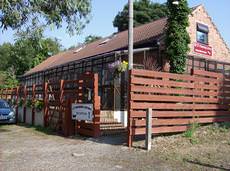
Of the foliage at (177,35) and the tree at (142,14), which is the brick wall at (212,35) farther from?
the tree at (142,14)

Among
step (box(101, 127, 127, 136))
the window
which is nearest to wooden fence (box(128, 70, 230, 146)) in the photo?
step (box(101, 127, 127, 136))

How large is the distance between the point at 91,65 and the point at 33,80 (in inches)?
673

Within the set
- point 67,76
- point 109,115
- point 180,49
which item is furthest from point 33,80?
point 109,115

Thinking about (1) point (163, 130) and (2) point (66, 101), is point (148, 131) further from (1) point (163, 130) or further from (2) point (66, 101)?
(2) point (66, 101)

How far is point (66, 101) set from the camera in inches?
597

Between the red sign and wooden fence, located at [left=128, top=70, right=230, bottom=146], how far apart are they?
37.9 ft

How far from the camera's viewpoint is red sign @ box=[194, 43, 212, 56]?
26056 mm

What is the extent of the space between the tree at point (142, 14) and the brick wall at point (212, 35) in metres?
24.8

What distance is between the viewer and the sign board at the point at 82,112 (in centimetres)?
1356

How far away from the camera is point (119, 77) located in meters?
19.8

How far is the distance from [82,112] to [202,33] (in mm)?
15853

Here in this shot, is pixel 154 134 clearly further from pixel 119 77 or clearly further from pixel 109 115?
pixel 119 77

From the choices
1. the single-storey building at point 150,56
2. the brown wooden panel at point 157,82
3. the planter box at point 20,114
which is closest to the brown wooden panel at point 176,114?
the brown wooden panel at point 157,82

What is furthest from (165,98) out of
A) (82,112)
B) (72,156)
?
(72,156)
